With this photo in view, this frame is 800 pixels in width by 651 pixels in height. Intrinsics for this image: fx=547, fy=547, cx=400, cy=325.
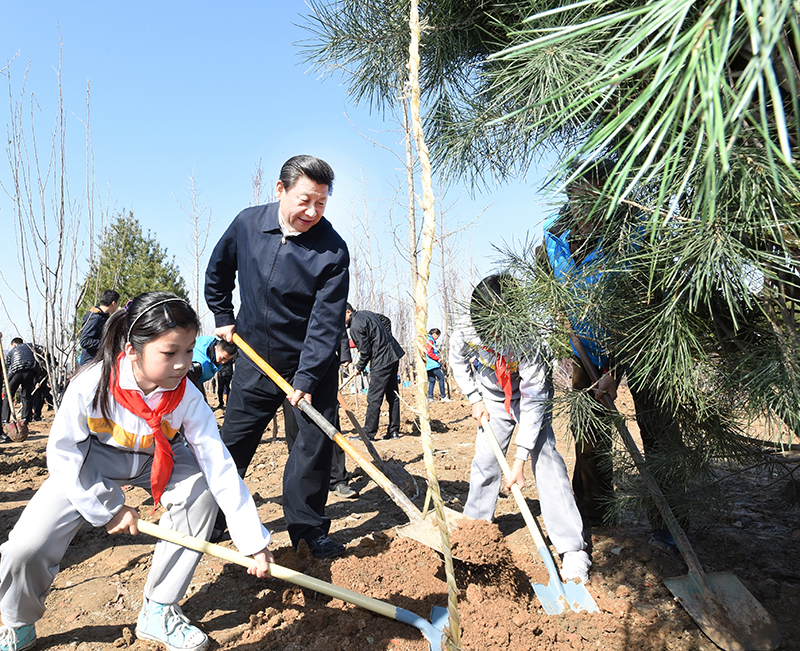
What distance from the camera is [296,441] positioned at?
2457 mm

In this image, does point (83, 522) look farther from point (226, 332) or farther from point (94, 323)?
point (94, 323)

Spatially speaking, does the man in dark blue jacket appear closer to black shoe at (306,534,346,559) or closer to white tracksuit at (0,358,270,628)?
black shoe at (306,534,346,559)

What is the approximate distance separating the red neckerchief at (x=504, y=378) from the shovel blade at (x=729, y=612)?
3.02 feet

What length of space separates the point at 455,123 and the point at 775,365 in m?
1.35

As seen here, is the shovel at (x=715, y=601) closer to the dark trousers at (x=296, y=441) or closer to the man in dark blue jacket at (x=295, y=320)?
the man in dark blue jacket at (x=295, y=320)

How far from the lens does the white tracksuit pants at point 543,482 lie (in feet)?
7.41

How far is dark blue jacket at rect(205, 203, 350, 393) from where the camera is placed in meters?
2.34

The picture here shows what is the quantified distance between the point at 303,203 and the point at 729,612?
217 centimetres

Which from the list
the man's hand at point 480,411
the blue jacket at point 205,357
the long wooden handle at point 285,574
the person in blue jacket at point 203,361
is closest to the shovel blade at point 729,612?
the man's hand at point 480,411

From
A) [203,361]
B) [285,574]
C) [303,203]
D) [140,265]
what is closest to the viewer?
[285,574]

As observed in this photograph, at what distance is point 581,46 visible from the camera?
150 centimetres

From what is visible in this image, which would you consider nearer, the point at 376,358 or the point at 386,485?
the point at 386,485

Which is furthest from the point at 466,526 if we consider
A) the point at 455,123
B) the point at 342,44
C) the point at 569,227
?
the point at 342,44

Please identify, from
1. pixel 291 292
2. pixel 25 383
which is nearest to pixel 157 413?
pixel 291 292
